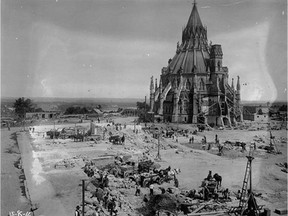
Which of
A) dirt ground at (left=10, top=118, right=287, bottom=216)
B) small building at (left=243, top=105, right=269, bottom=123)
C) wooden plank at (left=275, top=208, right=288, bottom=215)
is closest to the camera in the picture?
wooden plank at (left=275, top=208, right=288, bottom=215)

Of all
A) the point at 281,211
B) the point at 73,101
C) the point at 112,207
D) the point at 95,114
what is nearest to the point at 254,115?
the point at 95,114

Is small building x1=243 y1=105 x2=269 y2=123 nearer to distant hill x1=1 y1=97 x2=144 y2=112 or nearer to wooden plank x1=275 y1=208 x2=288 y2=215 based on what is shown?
distant hill x1=1 y1=97 x2=144 y2=112

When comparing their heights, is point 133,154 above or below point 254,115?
below

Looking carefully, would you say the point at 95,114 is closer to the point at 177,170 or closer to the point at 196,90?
the point at 177,170

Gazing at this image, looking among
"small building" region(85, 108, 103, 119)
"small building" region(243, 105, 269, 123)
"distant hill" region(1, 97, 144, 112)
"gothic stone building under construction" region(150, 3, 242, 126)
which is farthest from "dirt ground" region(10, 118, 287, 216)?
"small building" region(243, 105, 269, 123)

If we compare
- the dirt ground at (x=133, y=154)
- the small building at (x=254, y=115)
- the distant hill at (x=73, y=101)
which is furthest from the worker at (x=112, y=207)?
the small building at (x=254, y=115)

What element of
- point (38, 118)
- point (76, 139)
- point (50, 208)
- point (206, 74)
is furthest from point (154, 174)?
point (206, 74)
